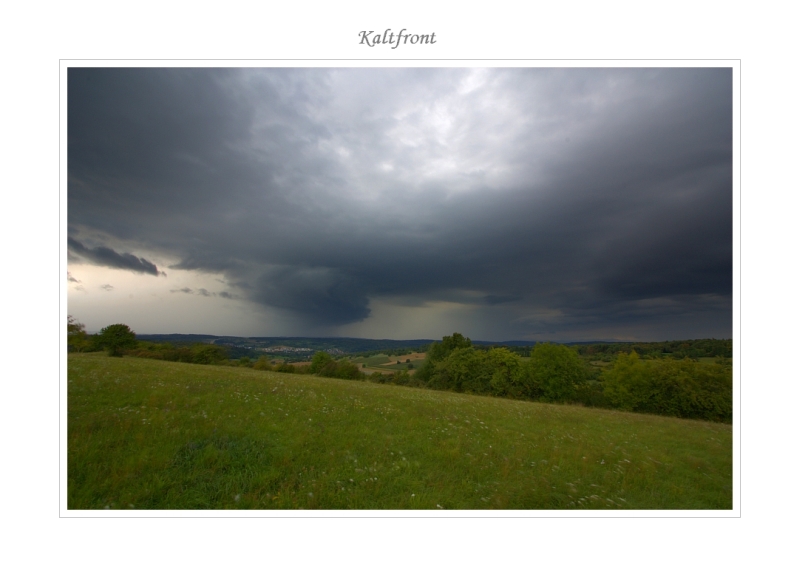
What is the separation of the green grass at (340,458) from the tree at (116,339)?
18.1 feet

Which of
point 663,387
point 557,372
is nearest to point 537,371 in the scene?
point 557,372

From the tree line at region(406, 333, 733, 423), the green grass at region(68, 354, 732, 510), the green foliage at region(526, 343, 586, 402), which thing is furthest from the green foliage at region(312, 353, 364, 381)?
the green grass at region(68, 354, 732, 510)

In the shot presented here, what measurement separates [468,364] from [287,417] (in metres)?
29.3

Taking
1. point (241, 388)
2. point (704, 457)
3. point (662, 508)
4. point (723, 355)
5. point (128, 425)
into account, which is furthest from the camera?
point (241, 388)

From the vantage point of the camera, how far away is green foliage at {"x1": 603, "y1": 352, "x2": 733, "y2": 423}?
13.6m

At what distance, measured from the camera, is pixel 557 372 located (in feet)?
93.7

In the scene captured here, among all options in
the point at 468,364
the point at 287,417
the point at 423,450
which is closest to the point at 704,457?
the point at 423,450

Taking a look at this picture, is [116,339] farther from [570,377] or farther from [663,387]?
[570,377]

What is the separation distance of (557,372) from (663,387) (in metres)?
9.64

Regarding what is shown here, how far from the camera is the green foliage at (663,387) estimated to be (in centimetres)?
1360

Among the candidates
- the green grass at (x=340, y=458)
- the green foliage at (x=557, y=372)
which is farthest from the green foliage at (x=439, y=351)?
the green grass at (x=340, y=458)
